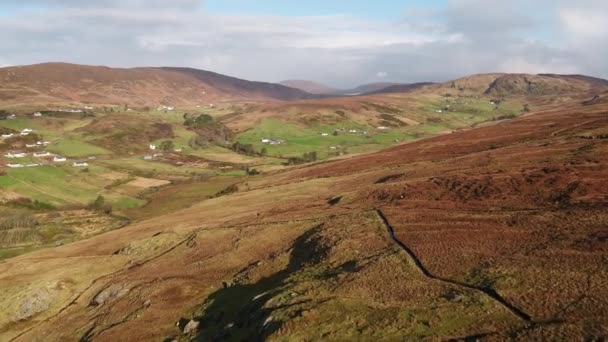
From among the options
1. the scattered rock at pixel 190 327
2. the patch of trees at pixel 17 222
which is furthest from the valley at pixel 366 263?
the patch of trees at pixel 17 222

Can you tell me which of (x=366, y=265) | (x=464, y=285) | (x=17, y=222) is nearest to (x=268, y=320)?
(x=366, y=265)

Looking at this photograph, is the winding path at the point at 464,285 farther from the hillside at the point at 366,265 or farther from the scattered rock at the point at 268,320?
the scattered rock at the point at 268,320

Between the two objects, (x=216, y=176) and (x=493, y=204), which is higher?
(x=493, y=204)

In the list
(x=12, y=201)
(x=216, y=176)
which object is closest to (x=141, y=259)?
(x=12, y=201)

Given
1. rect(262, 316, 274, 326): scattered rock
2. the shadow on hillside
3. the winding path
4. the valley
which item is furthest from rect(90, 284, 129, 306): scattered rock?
the winding path

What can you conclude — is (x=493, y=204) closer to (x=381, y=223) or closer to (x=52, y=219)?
(x=381, y=223)
